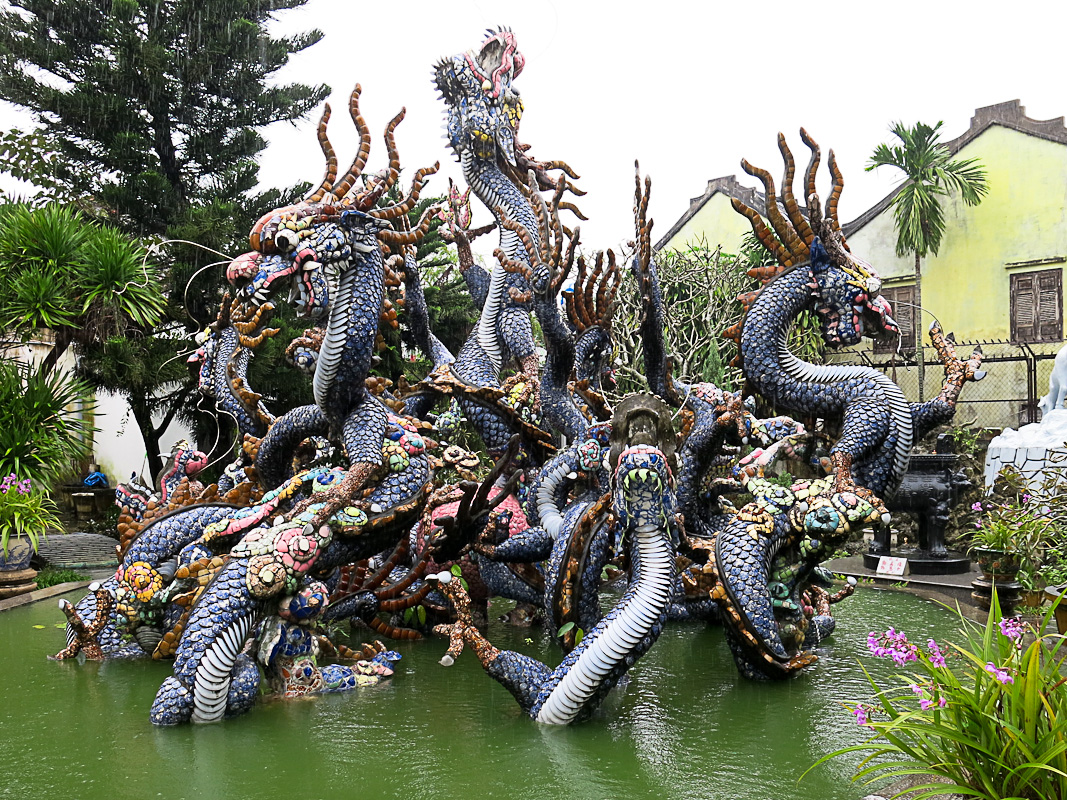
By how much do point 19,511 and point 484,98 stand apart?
5.37 metres

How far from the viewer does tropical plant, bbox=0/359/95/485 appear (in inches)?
332

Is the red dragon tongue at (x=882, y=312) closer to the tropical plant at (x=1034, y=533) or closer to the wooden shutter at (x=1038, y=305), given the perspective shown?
the tropical plant at (x=1034, y=533)

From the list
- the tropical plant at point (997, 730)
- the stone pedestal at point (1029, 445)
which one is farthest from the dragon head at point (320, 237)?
the stone pedestal at point (1029, 445)

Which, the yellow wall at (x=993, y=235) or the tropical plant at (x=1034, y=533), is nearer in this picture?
the tropical plant at (x=1034, y=533)

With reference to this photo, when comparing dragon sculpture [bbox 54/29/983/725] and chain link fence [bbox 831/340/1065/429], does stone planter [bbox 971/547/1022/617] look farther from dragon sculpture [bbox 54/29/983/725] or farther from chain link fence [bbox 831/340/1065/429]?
chain link fence [bbox 831/340/1065/429]

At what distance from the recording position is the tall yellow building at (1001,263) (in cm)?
1731

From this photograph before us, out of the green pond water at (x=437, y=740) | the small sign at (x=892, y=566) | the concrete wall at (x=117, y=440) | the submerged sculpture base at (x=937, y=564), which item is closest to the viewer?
the green pond water at (x=437, y=740)

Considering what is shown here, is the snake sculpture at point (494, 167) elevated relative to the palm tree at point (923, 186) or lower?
lower

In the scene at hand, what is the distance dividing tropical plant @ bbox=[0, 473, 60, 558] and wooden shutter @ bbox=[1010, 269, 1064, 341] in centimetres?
1700

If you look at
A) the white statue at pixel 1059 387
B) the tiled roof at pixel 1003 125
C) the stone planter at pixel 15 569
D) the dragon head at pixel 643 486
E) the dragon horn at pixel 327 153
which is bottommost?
the stone planter at pixel 15 569

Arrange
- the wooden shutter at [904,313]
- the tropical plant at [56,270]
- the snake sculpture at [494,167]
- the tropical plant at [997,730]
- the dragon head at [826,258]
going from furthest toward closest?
1. the wooden shutter at [904,313]
2. the tropical plant at [56,270]
3. the snake sculpture at [494,167]
4. the dragon head at [826,258]
5. the tropical plant at [997,730]

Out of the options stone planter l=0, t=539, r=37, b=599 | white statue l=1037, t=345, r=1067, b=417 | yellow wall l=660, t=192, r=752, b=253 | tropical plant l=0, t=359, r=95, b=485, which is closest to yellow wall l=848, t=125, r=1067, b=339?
yellow wall l=660, t=192, r=752, b=253

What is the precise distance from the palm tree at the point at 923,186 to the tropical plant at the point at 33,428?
14580 mm

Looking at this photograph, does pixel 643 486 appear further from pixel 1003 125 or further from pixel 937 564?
pixel 1003 125
